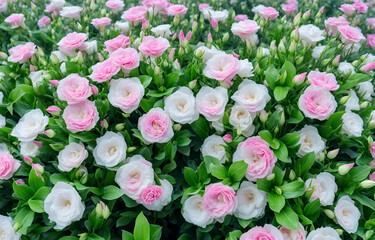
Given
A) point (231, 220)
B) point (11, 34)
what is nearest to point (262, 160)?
point (231, 220)

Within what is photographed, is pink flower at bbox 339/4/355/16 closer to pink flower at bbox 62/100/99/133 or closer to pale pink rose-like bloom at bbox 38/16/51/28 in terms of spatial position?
pink flower at bbox 62/100/99/133

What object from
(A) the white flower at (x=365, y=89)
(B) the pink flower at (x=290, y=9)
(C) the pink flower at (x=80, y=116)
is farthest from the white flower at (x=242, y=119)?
(B) the pink flower at (x=290, y=9)

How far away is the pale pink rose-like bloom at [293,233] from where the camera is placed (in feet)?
4.96

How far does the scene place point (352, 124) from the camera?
186 centimetres

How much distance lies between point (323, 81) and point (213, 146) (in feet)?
2.40

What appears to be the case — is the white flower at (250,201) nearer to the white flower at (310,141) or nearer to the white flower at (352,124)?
the white flower at (310,141)

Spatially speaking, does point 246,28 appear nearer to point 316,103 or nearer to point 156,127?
point 316,103

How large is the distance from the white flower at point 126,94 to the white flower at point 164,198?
44 centimetres

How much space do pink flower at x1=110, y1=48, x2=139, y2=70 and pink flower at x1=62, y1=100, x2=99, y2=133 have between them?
0.29m

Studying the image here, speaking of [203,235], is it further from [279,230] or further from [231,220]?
[279,230]

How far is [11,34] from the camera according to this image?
3090mm

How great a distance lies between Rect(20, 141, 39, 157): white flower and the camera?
1803 millimetres

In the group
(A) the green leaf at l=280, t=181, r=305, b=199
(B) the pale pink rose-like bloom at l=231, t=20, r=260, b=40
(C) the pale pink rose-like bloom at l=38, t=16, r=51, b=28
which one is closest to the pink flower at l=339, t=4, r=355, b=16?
(B) the pale pink rose-like bloom at l=231, t=20, r=260, b=40

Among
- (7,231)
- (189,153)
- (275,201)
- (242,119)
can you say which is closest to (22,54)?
(7,231)
